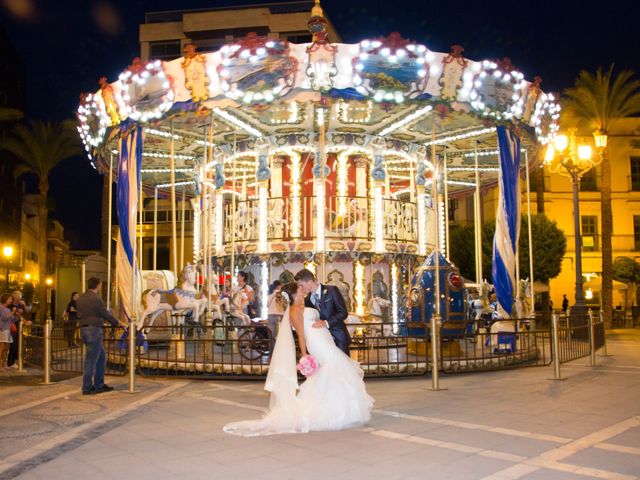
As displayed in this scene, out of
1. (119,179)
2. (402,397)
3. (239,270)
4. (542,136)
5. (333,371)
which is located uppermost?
(542,136)

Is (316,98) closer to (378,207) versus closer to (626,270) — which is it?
(378,207)

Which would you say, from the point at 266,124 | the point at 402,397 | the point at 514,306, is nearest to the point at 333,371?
the point at 402,397

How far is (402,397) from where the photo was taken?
9820 millimetres

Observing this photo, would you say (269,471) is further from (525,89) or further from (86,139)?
(86,139)

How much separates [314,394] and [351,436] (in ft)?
2.10

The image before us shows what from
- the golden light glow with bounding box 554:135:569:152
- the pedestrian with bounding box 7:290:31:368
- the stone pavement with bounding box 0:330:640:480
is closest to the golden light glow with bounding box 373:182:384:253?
the golden light glow with bounding box 554:135:569:152

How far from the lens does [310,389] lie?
24.7ft

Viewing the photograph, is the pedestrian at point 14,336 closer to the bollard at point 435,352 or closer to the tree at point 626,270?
the bollard at point 435,352

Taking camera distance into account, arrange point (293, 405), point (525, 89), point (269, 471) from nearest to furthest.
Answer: point (269, 471)
point (293, 405)
point (525, 89)

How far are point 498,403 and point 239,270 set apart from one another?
10822 millimetres

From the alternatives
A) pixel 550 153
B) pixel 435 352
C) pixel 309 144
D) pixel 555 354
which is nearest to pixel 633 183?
pixel 550 153

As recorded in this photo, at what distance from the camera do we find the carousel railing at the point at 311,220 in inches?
699

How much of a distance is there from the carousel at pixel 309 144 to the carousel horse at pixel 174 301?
0.04 metres

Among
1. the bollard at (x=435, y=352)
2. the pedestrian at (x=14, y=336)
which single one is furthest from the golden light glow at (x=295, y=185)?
the bollard at (x=435, y=352)
